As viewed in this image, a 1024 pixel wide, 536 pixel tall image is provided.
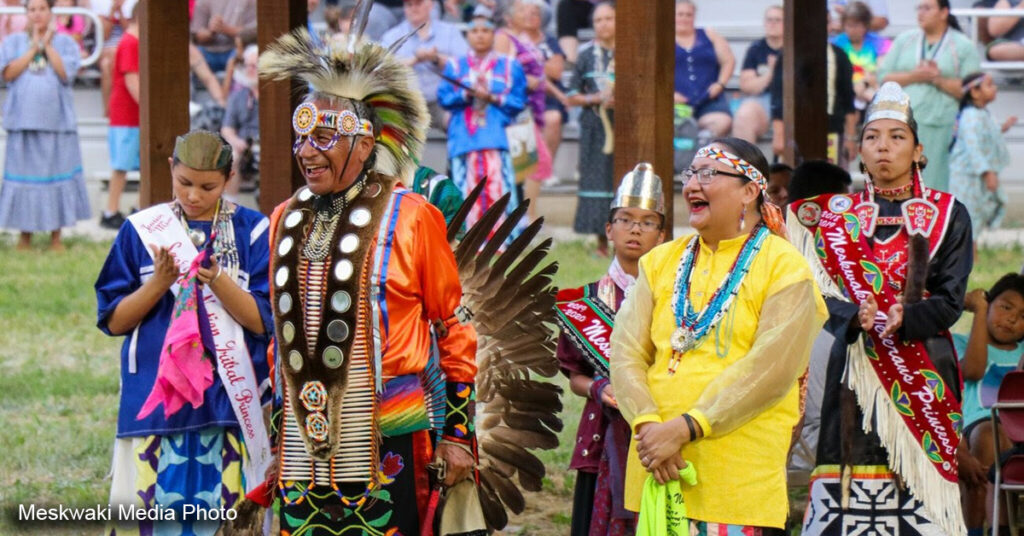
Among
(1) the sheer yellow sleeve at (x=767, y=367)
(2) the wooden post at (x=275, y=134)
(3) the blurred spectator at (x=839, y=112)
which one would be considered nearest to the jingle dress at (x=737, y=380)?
(1) the sheer yellow sleeve at (x=767, y=367)

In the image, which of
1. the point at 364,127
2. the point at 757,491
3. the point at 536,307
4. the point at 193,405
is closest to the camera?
the point at 757,491

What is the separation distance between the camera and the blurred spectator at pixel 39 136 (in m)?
13.6

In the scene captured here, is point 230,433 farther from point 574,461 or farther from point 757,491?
point 757,491

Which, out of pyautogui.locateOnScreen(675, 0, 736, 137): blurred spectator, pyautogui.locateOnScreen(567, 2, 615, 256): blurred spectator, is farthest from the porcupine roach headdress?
pyautogui.locateOnScreen(675, 0, 736, 137): blurred spectator

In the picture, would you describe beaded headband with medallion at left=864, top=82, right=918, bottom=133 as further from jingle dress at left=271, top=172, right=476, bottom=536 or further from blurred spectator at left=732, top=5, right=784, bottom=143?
blurred spectator at left=732, top=5, right=784, bottom=143

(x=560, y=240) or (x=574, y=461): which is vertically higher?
(x=560, y=240)

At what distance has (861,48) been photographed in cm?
1381

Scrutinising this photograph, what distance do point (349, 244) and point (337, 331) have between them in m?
0.24

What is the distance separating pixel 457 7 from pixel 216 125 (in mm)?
2523

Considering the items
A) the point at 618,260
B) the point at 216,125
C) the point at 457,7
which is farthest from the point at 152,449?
the point at 457,7

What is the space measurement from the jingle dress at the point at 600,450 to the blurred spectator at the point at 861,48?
869 centimetres

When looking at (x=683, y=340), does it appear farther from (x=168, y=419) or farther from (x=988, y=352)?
(x=988, y=352)

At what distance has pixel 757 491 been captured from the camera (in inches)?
170

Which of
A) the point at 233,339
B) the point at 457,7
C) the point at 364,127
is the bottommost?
the point at 233,339
